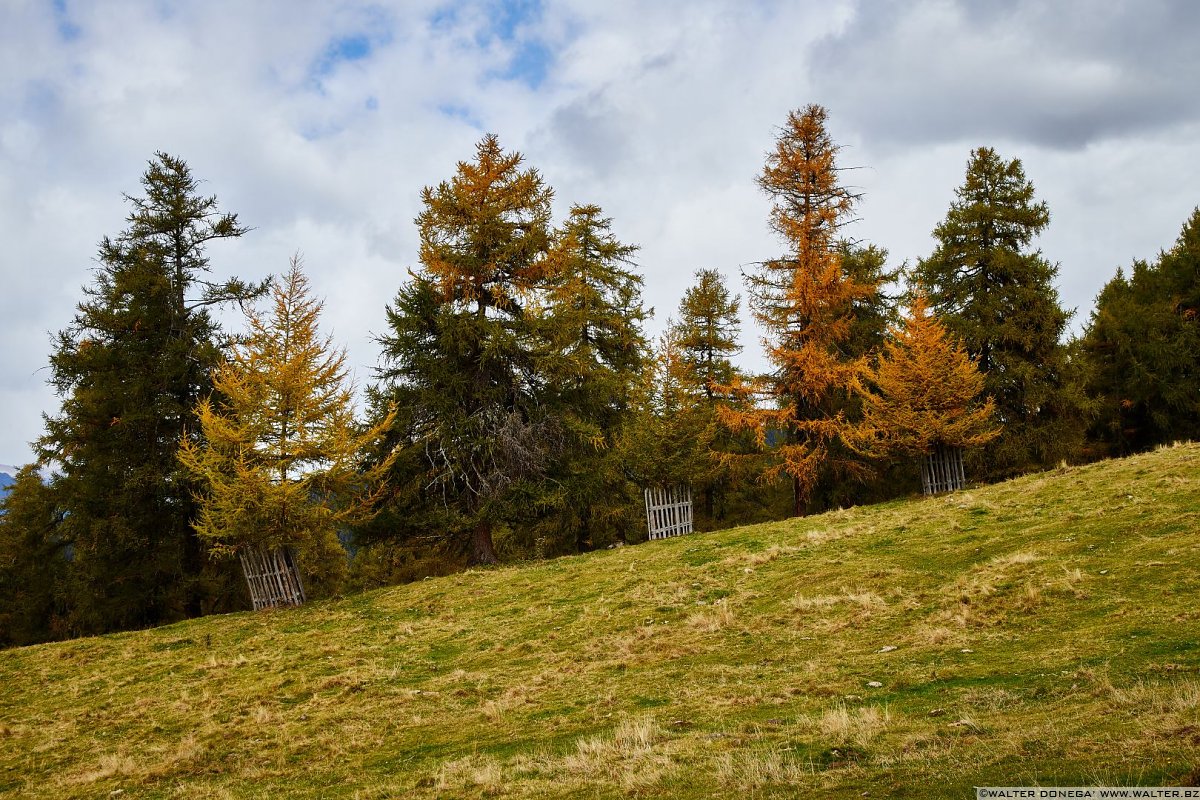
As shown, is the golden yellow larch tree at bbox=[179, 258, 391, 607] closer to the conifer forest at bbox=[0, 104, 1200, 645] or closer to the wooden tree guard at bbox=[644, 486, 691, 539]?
the conifer forest at bbox=[0, 104, 1200, 645]

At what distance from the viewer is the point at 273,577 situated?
23.2 meters

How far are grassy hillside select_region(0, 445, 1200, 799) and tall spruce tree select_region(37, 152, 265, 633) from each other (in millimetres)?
7694

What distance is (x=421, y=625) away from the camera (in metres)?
18.0

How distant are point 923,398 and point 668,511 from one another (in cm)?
1013

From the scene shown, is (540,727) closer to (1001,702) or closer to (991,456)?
(1001,702)

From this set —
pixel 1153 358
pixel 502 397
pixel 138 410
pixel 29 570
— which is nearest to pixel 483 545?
pixel 502 397

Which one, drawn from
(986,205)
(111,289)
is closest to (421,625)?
(111,289)

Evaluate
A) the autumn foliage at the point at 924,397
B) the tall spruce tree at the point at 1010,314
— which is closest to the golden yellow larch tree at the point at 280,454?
the autumn foliage at the point at 924,397

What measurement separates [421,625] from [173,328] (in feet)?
57.6

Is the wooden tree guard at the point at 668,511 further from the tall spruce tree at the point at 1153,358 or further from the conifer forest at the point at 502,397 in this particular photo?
the tall spruce tree at the point at 1153,358

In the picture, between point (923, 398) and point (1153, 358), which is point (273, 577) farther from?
point (1153, 358)

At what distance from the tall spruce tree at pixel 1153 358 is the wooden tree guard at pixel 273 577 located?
3174cm

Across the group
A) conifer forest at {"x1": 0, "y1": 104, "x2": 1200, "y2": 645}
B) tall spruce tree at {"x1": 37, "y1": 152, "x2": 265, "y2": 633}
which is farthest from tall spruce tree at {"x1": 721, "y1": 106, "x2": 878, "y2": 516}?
tall spruce tree at {"x1": 37, "y1": 152, "x2": 265, "y2": 633}

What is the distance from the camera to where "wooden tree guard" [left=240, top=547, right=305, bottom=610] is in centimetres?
2295
